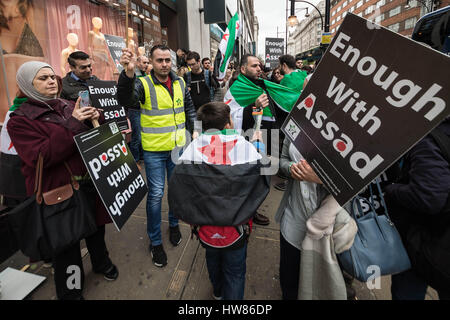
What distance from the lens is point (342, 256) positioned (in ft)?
4.68

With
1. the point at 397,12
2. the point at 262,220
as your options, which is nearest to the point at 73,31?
the point at 262,220

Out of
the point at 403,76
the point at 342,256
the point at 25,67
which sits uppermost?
the point at 25,67

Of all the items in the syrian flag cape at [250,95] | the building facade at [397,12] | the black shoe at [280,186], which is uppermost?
the building facade at [397,12]

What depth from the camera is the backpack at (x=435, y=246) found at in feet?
3.84

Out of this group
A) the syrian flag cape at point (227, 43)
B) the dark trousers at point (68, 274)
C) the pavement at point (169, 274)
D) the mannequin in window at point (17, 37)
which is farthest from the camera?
the mannequin in window at point (17, 37)

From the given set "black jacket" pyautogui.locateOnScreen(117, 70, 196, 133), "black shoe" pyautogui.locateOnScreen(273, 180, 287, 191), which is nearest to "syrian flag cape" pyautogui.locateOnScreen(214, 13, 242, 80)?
"black jacket" pyautogui.locateOnScreen(117, 70, 196, 133)

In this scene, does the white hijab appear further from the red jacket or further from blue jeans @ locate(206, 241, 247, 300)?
blue jeans @ locate(206, 241, 247, 300)

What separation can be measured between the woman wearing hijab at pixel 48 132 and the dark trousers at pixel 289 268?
5.48 feet

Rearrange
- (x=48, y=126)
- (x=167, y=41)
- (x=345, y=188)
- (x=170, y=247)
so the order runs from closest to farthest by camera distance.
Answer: (x=345, y=188) < (x=48, y=126) < (x=170, y=247) < (x=167, y=41)

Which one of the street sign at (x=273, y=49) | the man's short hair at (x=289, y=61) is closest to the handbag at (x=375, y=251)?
the man's short hair at (x=289, y=61)

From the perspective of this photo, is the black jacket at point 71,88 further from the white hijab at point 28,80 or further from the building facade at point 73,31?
the white hijab at point 28,80

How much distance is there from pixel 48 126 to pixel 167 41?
8657mm
